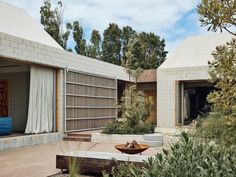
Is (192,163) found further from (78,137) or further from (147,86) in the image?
(147,86)

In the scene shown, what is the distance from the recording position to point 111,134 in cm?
1289

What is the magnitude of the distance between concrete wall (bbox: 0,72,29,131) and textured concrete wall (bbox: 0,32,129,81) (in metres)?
2.89

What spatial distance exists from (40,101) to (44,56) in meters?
1.73

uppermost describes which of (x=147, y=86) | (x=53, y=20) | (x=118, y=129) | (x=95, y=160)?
(x=53, y=20)

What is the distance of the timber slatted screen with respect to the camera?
14016 mm

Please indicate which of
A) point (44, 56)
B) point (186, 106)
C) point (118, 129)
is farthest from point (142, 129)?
point (186, 106)

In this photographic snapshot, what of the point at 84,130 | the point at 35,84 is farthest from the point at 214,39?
the point at 35,84

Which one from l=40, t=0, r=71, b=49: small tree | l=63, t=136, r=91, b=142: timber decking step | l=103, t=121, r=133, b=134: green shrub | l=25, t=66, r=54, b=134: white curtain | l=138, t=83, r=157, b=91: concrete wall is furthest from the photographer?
l=40, t=0, r=71, b=49: small tree

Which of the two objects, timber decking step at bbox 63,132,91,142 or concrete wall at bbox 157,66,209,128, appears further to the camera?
concrete wall at bbox 157,66,209,128

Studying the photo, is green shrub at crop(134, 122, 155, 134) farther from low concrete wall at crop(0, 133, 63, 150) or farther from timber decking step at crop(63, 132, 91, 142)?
low concrete wall at crop(0, 133, 63, 150)

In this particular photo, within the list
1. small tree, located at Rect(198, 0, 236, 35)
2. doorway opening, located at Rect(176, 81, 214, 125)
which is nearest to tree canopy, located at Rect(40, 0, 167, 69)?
doorway opening, located at Rect(176, 81, 214, 125)

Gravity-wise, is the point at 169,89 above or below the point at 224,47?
above

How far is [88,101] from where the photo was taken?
1540cm

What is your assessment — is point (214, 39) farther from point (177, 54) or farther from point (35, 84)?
point (35, 84)
